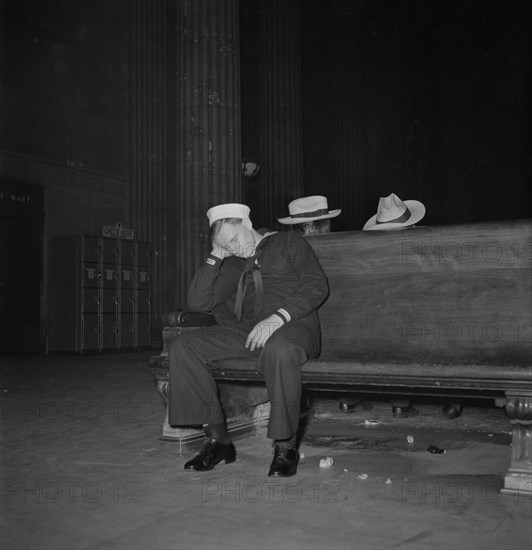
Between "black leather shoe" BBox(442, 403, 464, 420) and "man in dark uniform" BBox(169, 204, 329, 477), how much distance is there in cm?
147

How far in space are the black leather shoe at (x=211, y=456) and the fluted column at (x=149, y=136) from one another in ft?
29.4

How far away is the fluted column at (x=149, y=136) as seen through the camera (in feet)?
41.2

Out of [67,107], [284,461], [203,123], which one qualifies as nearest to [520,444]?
[284,461]

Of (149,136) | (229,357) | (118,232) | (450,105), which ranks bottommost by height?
(229,357)

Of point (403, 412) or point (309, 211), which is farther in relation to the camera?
point (403, 412)

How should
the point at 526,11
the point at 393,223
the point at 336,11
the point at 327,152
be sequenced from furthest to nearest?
the point at 526,11
the point at 327,152
the point at 336,11
the point at 393,223

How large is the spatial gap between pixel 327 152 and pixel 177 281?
11.0m

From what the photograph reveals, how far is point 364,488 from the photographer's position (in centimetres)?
286

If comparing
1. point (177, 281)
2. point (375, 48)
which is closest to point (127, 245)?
point (177, 281)

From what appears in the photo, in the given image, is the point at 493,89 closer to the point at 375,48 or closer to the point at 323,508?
the point at 375,48

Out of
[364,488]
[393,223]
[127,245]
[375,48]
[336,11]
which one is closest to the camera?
[364,488]

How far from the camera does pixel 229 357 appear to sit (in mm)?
3533

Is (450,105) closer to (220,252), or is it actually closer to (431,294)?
(220,252)

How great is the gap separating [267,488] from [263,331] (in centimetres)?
79
